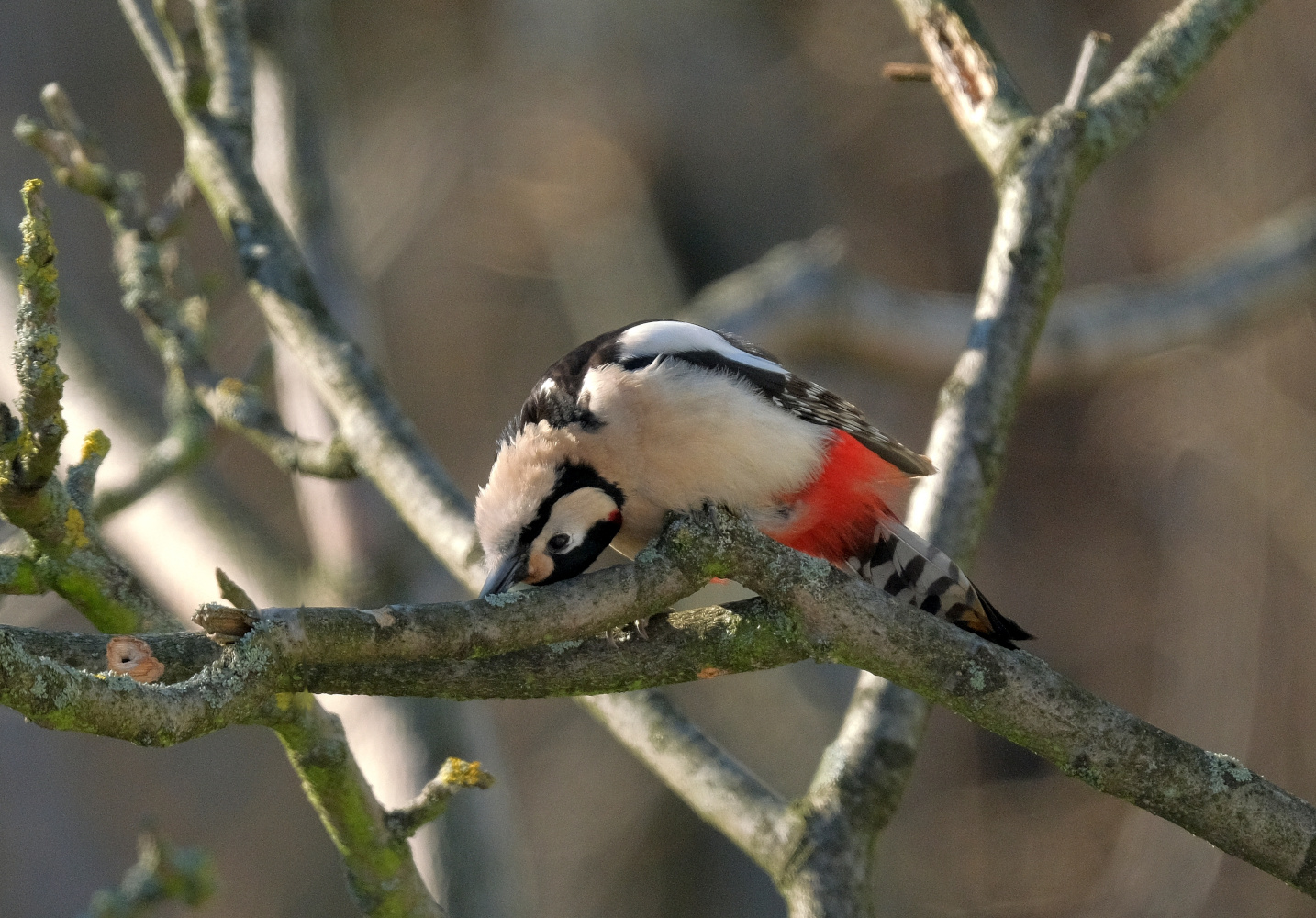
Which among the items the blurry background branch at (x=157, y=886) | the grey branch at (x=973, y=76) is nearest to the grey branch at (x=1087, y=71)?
the grey branch at (x=973, y=76)

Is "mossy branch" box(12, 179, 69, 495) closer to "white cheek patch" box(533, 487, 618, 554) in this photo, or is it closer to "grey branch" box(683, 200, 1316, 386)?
"white cheek patch" box(533, 487, 618, 554)

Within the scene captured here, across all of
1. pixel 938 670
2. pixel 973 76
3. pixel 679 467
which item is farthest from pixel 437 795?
pixel 973 76

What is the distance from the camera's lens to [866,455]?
3434 millimetres

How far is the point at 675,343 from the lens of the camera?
132 inches

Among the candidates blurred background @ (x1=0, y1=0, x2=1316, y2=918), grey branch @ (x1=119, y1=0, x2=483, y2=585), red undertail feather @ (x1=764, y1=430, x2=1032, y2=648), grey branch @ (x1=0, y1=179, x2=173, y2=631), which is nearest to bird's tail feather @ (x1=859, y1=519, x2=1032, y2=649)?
red undertail feather @ (x1=764, y1=430, x2=1032, y2=648)

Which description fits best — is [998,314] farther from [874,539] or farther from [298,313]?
[298,313]

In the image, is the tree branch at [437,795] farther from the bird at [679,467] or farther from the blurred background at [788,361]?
the blurred background at [788,361]

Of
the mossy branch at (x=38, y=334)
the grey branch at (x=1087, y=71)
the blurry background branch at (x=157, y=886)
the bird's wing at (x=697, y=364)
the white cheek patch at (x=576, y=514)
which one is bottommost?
the blurry background branch at (x=157, y=886)

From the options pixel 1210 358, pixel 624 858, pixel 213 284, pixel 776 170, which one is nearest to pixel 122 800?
pixel 624 858

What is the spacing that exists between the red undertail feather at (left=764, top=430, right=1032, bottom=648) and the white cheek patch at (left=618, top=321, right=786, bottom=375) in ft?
1.06

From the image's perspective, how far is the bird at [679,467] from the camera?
304 centimetres

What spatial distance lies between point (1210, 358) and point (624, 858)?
5539mm

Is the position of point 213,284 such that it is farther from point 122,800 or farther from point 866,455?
point 122,800

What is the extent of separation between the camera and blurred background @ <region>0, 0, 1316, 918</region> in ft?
26.3
